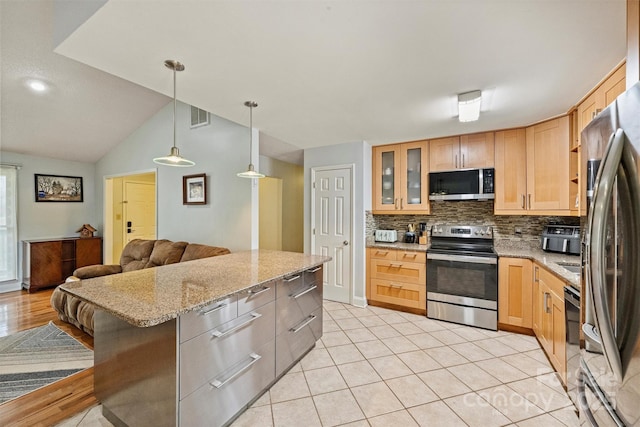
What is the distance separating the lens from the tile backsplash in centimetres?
325

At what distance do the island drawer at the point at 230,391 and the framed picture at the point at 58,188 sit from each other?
564cm

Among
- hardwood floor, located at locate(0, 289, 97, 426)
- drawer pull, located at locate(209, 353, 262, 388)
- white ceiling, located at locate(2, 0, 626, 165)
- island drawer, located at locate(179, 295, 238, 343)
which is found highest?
white ceiling, located at locate(2, 0, 626, 165)

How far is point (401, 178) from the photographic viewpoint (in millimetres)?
3725

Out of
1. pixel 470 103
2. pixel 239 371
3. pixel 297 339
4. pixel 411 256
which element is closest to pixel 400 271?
pixel 411 256

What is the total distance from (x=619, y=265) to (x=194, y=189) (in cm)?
417

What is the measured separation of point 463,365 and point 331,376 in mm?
1138

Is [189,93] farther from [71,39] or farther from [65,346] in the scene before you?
[65,346]

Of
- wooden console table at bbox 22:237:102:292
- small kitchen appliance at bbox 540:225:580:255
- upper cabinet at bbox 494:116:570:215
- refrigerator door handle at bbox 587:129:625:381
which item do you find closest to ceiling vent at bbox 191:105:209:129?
wooden console table at bbox 22:237:102:292

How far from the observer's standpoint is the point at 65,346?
263 centimetres

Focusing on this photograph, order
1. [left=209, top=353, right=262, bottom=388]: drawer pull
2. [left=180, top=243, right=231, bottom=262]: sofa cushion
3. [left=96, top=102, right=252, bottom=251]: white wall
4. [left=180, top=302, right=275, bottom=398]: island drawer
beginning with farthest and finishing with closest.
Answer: [left=96, top=102, right=252, bottom=251]: white wall → [left=180, top=243, right=231, bottom=262]: sofa cushion → [left=209, top=353, right=262, bottom=388]: drawer pull → [left=180, top=302, right=275, bottom=398]: island drawer

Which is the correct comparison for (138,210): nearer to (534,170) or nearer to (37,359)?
(37,359)

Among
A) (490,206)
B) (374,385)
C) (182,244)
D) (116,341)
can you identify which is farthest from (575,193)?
(182,244)

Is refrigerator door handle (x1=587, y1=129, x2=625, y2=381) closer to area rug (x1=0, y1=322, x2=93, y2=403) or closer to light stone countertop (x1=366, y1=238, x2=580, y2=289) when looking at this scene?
light stone countertop (x1=366, y1=238, x2=580, y2=289)

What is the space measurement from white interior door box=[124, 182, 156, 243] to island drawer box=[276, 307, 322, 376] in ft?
16.8
